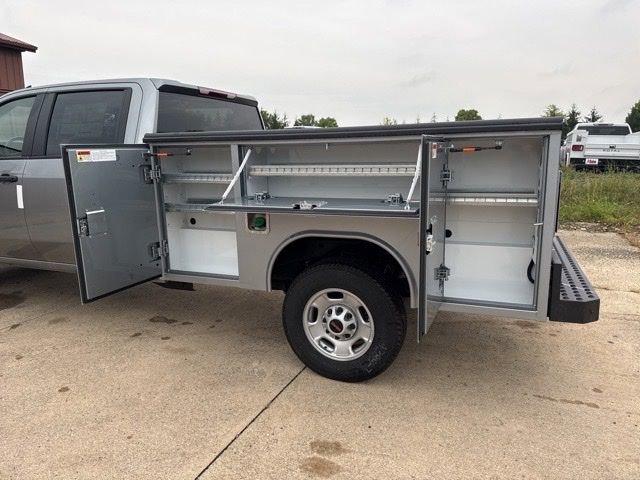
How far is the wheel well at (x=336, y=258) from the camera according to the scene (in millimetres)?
3455

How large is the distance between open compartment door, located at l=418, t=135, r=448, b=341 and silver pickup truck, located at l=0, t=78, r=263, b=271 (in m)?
2.32

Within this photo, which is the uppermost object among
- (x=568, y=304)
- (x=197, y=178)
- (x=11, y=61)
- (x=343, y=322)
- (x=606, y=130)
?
(x=11, y=61)

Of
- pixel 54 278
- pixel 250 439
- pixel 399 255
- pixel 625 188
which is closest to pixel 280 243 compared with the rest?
pixel 399 255

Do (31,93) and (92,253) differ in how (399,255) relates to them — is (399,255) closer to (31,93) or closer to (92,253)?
(92,253)

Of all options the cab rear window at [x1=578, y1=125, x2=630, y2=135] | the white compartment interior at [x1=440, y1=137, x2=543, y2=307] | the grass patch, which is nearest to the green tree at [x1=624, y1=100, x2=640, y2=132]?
the cab rear window at [x1=578, y1=125, x2=630, y2=135]

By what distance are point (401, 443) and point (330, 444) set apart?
39cm

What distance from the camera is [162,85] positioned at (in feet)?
13.9

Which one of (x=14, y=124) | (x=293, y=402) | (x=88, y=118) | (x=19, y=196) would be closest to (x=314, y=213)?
(x=293, y=402)

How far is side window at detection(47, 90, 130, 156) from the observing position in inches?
165

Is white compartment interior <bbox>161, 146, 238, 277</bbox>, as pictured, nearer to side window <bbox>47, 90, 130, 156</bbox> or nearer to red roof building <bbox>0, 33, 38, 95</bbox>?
side window <bbox>47, 90, 130, 156</bbox>

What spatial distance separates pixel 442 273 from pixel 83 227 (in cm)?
249

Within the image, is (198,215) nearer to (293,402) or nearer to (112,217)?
(112,217)

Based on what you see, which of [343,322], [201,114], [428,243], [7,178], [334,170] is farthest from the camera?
[201,114]

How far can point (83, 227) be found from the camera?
3.63 m
